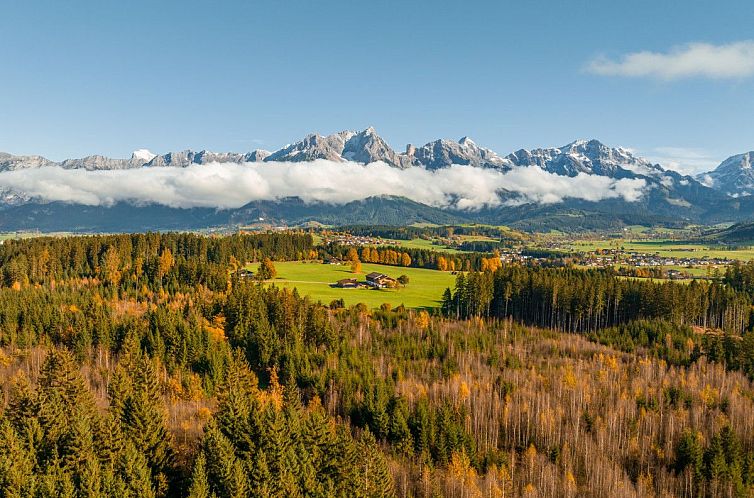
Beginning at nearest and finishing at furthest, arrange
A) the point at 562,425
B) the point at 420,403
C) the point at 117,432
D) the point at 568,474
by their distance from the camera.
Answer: the point at 117,432 < the point at 568,474 < the point at 420,403 < the point at 562,425

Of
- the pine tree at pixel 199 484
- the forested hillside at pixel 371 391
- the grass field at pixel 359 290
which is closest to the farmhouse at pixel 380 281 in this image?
the grass field at pixel 359 290

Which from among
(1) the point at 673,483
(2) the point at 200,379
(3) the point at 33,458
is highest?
(3) the point at 33,458

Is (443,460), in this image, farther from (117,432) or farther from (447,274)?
(447,274)

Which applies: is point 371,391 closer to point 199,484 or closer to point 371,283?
point 199,484

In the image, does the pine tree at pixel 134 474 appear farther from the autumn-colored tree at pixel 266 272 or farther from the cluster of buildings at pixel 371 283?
the autumn-colored tree at pixel 266 272

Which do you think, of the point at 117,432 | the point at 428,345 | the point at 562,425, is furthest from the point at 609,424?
the point at 117,432

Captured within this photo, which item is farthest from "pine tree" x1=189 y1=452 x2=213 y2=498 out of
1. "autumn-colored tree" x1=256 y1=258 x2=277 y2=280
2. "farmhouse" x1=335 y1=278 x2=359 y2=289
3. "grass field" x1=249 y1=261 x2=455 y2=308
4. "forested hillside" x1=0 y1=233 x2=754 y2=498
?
"autumn-colored tree" x1=256 y1=258 x2=277 y2=280

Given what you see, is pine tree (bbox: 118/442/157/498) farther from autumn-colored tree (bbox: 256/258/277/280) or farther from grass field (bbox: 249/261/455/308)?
autumn-colored tree (bbox: 256/258/277/280)
